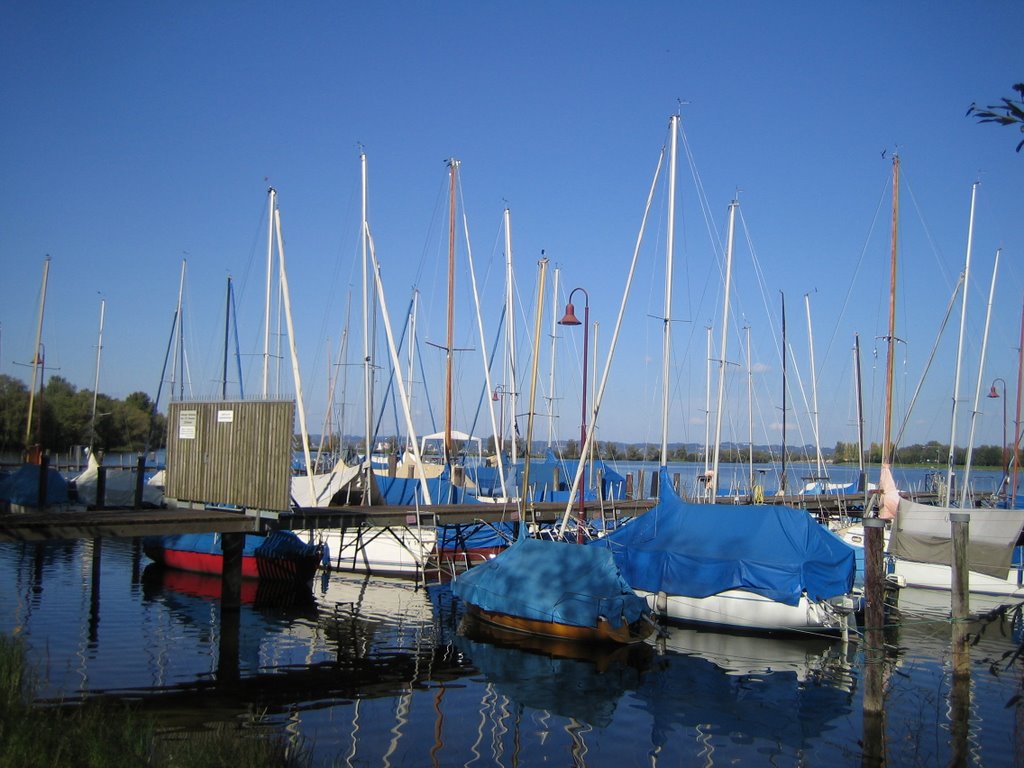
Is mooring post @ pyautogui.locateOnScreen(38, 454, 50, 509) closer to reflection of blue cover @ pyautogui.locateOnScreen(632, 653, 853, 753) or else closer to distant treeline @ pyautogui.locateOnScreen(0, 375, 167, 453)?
reflection of blue cover @ pyautogui.locateOnScreen(632, 653, 853, 753)

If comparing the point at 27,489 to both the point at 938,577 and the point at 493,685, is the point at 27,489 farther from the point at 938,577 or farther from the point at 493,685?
the point at 938,577

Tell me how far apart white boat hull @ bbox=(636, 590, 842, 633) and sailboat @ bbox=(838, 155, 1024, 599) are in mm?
6431

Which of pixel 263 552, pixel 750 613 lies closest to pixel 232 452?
pixel 263 552

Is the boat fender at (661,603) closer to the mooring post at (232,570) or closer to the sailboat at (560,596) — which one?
the sailboat at (560,596)

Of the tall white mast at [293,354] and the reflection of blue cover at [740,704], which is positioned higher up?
the tall white mast at [293,354]

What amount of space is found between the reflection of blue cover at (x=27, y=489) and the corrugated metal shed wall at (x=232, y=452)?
70.3 ft

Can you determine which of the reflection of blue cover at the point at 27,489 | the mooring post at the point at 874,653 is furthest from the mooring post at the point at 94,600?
the mooring post at the point at 874,653

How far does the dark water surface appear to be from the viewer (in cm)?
1395

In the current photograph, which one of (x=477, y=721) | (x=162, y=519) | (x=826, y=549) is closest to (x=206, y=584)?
(x=162, y=519)

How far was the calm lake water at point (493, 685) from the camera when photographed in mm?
13922

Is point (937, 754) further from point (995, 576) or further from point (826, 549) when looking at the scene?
point (995, 576)

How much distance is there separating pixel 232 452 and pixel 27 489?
25600mm

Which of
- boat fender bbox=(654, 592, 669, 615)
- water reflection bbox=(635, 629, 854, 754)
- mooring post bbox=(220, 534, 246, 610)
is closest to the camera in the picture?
water reflection bbox=(635, 629, 854, 754)

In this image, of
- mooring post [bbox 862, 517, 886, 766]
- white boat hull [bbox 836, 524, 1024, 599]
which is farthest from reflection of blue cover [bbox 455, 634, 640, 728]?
white boat hull [bbox 836, 524, 1024, 599]
